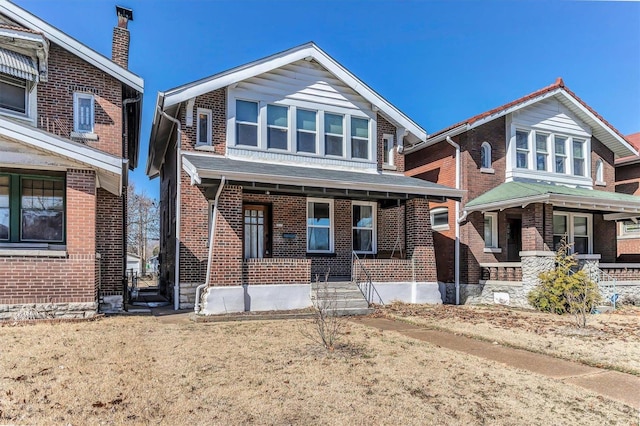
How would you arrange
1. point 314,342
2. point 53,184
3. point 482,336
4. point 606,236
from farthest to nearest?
point 606,236
point 53,184
point 482,336
point 314,342

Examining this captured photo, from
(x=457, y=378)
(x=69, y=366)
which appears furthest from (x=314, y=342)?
(x=69, y=366)

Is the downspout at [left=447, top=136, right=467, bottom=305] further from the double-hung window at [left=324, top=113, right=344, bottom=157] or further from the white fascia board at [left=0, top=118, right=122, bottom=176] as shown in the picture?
the white fascia board at [left=0, top=118, right=122, bottom=176]

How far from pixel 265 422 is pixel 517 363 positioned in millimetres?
4044

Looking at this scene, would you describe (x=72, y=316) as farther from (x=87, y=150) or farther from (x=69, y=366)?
(x=69, y=366)

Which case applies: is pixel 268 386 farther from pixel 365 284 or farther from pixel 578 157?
pixel 578 157

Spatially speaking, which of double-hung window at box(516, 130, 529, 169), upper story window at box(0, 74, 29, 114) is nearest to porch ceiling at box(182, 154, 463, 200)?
upper story window at box(0, 74, 29, 114)

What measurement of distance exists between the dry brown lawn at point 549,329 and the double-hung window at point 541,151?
599 centimetres

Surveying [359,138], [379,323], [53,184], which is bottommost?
[379,323]

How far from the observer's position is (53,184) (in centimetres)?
1075

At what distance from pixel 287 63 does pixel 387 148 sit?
4438 millimetres

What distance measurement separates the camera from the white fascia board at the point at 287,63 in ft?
40.8

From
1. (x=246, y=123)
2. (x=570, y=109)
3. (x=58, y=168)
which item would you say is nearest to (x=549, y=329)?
(x=246, y=123)

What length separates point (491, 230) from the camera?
1578 centimetres

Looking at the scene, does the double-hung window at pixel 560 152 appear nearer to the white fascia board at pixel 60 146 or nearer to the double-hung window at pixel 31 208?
the white fascia board at pixel 60 146
